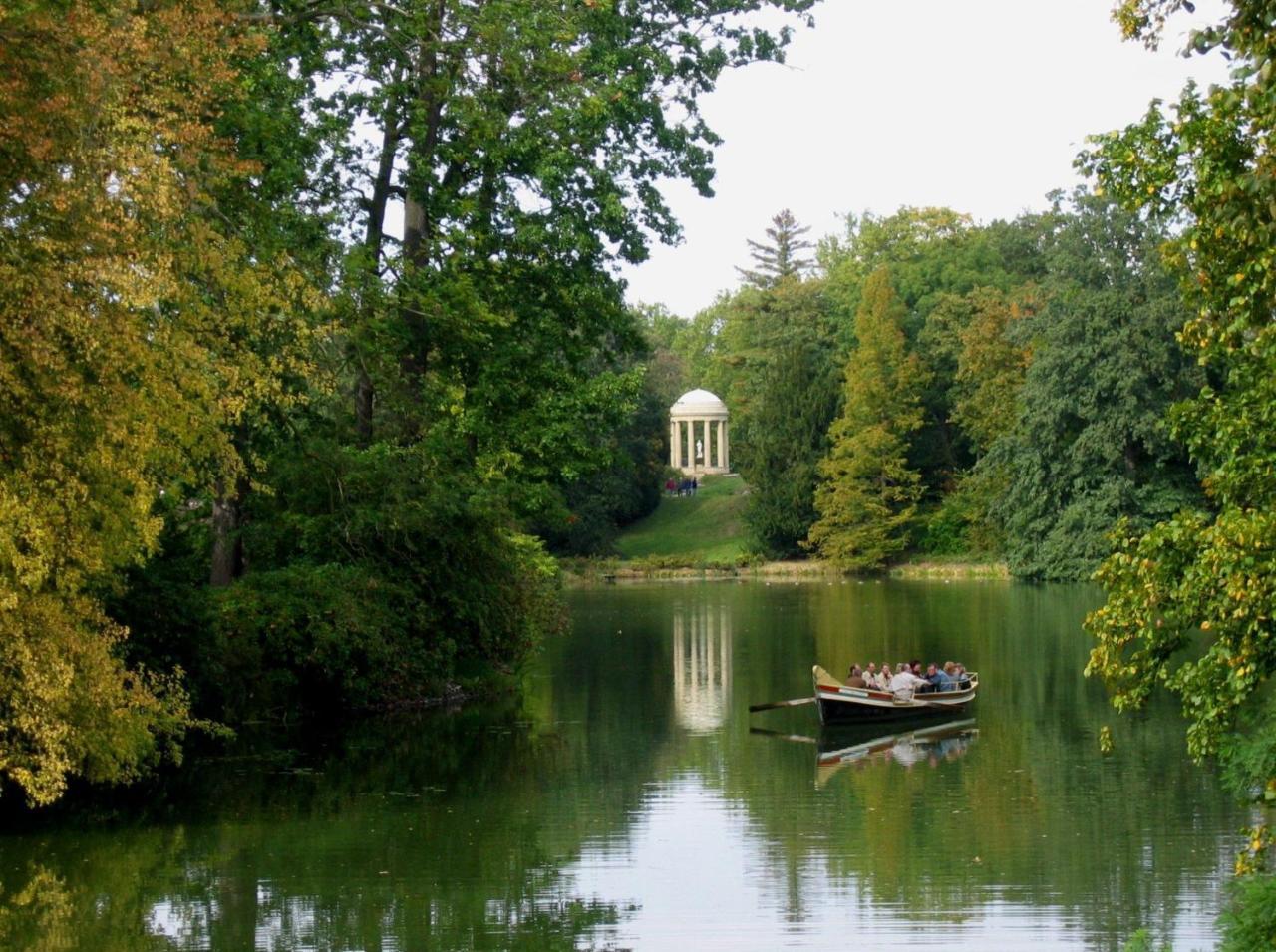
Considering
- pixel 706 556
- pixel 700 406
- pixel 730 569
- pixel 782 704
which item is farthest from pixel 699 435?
pixel 782 704

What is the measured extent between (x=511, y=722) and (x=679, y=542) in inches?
2143

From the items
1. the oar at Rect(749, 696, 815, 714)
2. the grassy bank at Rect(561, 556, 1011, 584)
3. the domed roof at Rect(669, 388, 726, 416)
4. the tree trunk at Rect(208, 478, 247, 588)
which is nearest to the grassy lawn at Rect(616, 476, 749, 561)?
the grassy bank at Rect(561, 556, 1011, 584)

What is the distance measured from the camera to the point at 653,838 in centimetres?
1705

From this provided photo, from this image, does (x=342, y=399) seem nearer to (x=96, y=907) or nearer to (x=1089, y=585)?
(x=96, y=907)

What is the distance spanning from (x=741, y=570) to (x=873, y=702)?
48.3m

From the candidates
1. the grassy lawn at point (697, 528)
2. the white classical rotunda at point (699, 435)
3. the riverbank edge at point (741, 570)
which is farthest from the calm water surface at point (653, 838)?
the white classical rotunda at point (699, 435)

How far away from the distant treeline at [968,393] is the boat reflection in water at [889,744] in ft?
86.0

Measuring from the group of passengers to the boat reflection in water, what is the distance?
74cm

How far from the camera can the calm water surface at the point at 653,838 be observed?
13320 mm

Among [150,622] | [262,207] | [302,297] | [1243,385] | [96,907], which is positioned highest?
[262,207]

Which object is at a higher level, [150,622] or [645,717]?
[150,622]

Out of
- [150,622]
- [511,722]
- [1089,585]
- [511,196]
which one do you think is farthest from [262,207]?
[1089,585]

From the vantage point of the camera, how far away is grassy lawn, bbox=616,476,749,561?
7824 centimetres

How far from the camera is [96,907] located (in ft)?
46.0
